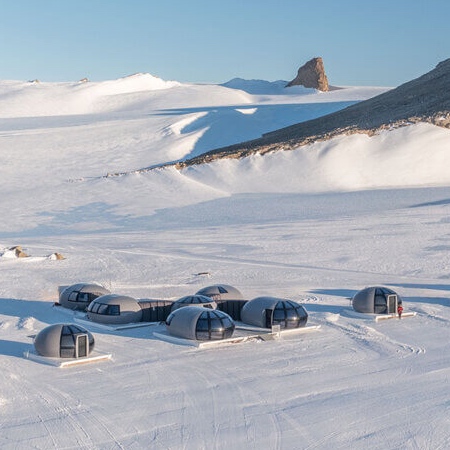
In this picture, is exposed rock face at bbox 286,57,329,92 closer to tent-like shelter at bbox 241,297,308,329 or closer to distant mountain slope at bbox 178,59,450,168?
distant mountain slope at bbox 178,59,450,168

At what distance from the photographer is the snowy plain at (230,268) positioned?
55.5 feet

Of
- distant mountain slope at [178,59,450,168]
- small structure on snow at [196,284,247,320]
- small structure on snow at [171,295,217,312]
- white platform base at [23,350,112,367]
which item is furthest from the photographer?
distant mountain slope at [178,59,450,168]

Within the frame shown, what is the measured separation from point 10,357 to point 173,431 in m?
8.07

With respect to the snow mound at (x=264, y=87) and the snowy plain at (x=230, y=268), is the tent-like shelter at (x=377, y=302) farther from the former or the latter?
the snow mound at (x=264, y=87)

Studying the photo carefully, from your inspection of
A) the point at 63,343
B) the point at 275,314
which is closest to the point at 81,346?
the point at 63,343

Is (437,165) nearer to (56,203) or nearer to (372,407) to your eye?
(56,203)

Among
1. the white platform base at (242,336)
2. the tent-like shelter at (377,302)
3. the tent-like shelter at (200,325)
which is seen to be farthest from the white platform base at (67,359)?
the tent-like shelter at (377,302)

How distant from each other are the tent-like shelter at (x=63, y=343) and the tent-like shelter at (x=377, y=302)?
35.4ft

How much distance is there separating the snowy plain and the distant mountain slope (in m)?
2.01

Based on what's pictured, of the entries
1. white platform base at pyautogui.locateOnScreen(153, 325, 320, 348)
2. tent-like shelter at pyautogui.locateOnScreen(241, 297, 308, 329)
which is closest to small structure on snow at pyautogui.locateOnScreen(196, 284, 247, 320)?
tent-like shelter at pyautogui.locateOnScreen(241, 297, 308, 329)

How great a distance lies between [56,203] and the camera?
197 feet

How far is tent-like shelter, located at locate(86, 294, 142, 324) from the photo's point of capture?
89.6 feet

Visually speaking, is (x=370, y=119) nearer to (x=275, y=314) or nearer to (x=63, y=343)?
(x=275, y=314)

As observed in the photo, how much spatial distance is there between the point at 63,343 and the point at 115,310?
5.44 meters
